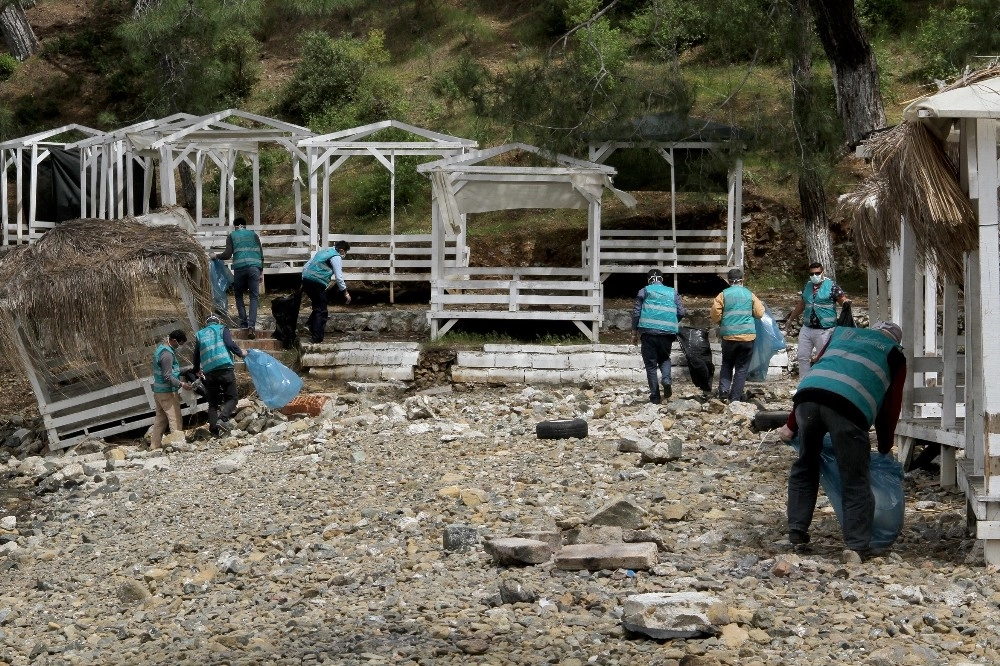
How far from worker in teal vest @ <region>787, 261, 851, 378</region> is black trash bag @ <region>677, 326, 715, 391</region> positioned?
3.81ft

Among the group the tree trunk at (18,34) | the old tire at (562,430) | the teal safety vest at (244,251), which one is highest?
the tree trunk at (18,34)

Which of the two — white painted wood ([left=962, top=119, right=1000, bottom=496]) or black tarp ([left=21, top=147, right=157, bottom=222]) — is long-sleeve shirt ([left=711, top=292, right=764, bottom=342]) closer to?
white painted wood ([left=962, top=119, right=1000, bottom=496])

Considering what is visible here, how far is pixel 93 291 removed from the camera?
13.5m

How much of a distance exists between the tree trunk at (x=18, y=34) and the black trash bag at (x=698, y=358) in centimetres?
2568

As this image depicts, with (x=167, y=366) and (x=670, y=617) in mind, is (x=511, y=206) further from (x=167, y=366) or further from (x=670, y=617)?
(x=670, y=617)

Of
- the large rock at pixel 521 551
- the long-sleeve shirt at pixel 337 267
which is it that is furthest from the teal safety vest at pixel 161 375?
the large rock at pixel 521 551

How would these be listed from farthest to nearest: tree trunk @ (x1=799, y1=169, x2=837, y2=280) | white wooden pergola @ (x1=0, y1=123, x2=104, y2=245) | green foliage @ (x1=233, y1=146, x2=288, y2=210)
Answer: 1. green foliage @ (x1=233, y1=146, x2=288, y2=210)
2. white wooden pergola @ (x1=0, y1=123, x2=104, y2=245)
3. tree trunk @ (x1=799, y1=169, x2=837, y2=280)

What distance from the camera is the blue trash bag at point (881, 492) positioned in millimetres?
6852

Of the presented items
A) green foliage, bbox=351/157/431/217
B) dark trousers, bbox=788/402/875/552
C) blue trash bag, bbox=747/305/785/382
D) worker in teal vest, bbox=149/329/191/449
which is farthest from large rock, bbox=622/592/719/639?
green foliage, bbox=351/157/431/217

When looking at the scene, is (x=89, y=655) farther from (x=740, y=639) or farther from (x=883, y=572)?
(x=883, y=572)

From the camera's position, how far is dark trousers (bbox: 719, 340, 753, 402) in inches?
484

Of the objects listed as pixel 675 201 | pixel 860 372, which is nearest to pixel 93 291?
pixel 860 372

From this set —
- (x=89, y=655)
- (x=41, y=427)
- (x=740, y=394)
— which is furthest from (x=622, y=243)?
(x=89, y=655)

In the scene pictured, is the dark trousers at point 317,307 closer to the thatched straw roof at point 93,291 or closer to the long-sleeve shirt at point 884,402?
the thatched straw roof at point 93,291
